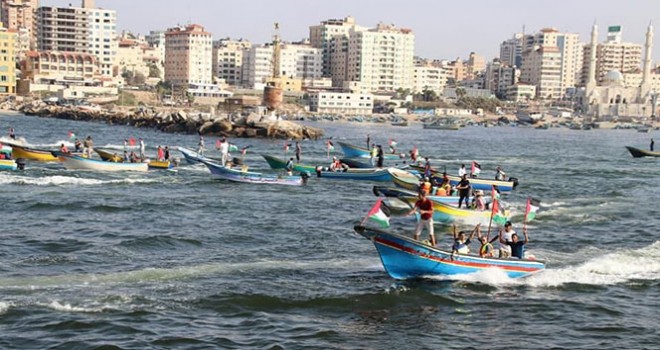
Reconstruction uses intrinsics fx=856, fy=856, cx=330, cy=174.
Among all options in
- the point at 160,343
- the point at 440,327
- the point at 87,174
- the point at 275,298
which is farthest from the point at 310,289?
the point at 87,174

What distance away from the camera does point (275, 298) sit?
20.8 meters

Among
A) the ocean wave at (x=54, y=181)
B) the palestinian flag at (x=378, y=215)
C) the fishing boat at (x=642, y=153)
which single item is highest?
the palestinian flag at (x=378, y=215)

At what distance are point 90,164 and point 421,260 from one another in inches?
1191

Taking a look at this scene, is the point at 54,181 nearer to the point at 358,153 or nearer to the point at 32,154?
the point at 32,154

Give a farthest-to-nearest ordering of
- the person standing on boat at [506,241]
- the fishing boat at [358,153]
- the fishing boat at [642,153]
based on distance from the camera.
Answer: the fishing boat at [642,153] < the fishing boat at [358,153] < the person standing on boat at [506,241]

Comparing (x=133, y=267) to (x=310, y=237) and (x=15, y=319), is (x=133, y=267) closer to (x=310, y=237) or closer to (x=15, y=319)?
(x=15, y=319)

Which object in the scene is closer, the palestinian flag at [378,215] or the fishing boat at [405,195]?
the palestinian flag at [378,215]

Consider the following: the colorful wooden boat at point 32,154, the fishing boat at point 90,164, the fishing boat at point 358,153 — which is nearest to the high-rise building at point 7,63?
the fishing boat at point 358,153

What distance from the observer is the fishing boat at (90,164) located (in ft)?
157

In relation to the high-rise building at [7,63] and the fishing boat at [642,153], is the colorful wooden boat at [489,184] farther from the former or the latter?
the high-rise building at [7,63]

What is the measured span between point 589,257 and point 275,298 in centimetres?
1128

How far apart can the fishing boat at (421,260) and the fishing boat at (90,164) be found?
29032 mm

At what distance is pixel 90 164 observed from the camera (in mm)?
47969

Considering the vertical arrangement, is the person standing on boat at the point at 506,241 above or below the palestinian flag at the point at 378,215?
below
